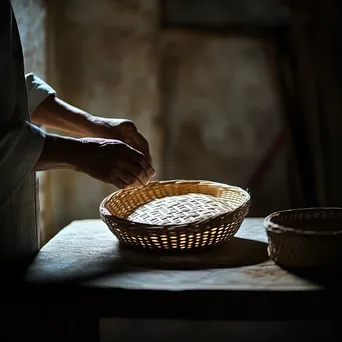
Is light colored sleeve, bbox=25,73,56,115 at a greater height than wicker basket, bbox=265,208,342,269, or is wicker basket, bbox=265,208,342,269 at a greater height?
light colored sleeve, bbox=25,73,56,115

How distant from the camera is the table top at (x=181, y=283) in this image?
103 cm

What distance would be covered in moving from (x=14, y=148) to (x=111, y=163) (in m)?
0.20

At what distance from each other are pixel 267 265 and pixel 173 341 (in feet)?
3.00

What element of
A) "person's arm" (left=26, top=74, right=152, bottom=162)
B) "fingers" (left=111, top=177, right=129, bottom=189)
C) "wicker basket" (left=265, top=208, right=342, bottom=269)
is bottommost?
"wicker basket" (left=265, top=208, right=342, bottom=269)

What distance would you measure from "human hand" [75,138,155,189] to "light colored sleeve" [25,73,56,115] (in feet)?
0.79

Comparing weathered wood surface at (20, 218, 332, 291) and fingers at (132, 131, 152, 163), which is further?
fingers at (132, 131, 152, 163)

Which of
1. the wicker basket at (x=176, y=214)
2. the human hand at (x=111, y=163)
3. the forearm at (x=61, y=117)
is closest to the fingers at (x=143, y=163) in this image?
the human hand at (x=111, y=163)

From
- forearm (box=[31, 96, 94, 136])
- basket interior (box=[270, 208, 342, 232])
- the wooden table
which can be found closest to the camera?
the wooden table

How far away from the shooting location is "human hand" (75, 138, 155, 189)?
3.80 feet

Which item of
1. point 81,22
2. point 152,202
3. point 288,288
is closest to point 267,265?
point 288,288

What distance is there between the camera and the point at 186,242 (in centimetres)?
121

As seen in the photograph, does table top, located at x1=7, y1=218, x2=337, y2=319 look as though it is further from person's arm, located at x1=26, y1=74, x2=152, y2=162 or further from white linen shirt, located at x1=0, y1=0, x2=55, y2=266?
person's arm, located at x1=26, y1=74, x2=152, y2=162

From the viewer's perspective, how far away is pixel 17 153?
1.05 metres

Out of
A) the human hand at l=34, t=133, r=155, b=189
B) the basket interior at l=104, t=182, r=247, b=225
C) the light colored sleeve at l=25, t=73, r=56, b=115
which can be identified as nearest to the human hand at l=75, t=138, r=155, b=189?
the human hand at l=34, t=133, r=155, b=189
